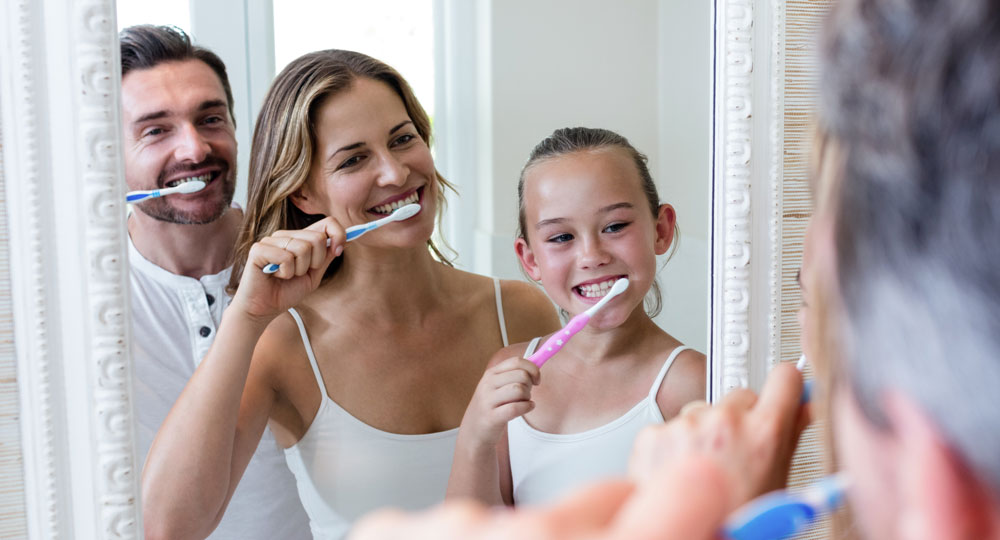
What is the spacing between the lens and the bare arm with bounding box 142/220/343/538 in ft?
2.07

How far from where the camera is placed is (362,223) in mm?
661

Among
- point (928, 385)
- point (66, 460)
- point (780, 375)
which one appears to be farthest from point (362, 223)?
point (928, 385)

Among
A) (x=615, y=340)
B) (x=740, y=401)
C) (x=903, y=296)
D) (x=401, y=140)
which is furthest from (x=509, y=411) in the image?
(x=903, y=296)

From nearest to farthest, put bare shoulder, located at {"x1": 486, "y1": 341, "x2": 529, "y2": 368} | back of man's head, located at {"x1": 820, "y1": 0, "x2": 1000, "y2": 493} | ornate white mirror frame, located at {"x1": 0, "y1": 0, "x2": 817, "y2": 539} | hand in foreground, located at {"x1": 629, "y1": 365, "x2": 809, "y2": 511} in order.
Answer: back of man's head, located at {"x1": 820, "y1": 0, "x2": 1000, "y2": 493} → hand in foreground, located at {"x1": 629, "y1": 365, "x2": 809, "y2": 511} → ornate white mirror frame, located at {"x1": 0, "y1": 0, "x2": 817, "y2": 539} → bare shoulder, located at {"x1": 486, "y1": 341, "x2": 529, "y2": 368}

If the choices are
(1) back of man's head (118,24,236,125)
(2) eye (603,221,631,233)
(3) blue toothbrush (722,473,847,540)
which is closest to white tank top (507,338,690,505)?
(2) eye (603,221,631,233)

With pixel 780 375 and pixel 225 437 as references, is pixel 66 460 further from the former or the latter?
pixel 780 375

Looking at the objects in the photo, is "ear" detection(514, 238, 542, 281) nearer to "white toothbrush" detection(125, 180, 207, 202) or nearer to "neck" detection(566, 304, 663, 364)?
"neck" detection(566, 304, 663, 364)

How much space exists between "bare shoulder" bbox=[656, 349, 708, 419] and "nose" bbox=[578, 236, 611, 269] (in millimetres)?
127

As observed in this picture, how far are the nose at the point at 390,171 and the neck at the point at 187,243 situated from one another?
11 cm

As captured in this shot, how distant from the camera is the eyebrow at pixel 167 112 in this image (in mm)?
613

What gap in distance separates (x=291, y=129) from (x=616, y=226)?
10.6 inches

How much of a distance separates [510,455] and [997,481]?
512 mm

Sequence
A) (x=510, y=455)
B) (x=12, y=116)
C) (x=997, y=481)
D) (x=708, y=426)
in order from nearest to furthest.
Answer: (x=997, y=481)
(x=708, y=426)
(x=12, y=116)
(x=510, y=455)

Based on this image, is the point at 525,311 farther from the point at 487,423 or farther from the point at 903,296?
the point at 903,296
